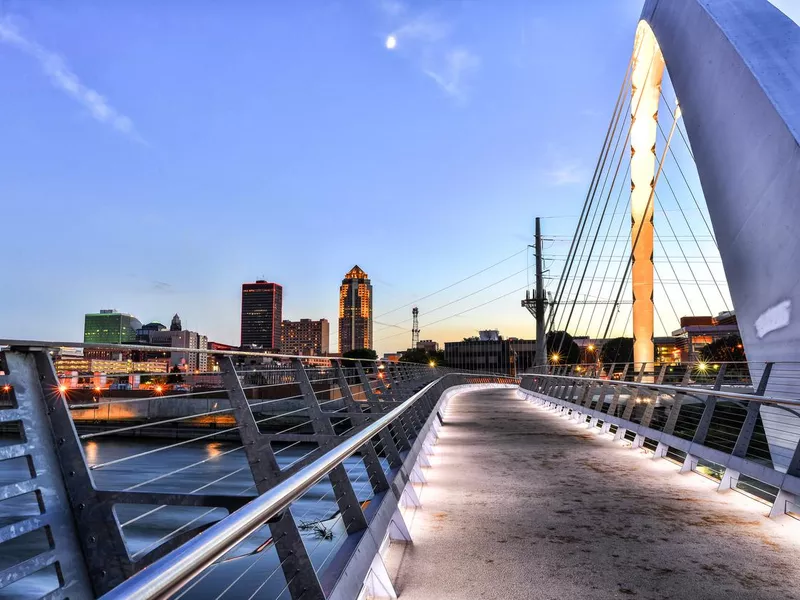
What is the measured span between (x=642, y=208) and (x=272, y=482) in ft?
75.8

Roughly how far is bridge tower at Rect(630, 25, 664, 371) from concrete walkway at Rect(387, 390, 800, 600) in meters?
15.5

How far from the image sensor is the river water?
13.9 ft

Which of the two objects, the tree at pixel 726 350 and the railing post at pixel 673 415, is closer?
the railing post at pixel 673 415

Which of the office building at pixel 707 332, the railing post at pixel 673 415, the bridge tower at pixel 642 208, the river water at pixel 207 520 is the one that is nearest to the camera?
the river water at pixel 207 520

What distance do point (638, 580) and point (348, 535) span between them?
1.90 metres

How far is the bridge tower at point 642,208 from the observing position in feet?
73.6

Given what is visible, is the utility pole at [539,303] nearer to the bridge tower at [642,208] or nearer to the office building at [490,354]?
the bridge tower at [642,208]

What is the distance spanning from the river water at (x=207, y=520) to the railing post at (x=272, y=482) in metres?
0.08

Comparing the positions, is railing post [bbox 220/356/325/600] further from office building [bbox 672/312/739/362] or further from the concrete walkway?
office building [bbox 672/312/739/362]

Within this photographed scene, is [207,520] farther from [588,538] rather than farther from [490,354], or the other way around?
[490,354]

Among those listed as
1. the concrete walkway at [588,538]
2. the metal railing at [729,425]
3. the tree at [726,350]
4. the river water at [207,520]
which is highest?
the tree at [726,350]

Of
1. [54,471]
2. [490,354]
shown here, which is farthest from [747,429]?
[490,354]

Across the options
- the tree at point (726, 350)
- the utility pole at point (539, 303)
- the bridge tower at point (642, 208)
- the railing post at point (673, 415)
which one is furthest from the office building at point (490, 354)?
the railing post at point (673, 415)

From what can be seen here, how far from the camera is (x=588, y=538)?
4.79 m
